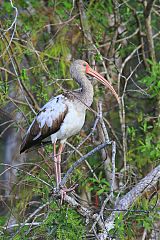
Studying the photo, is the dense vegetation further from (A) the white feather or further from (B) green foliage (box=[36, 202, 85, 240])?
(B) green foliage (box=[36, 202, 85, 240])

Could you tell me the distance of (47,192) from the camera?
6.33 m

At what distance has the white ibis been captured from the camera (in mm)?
7207

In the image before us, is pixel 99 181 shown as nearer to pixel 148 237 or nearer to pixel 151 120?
pixel 148 237

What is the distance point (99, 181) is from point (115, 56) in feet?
5.37

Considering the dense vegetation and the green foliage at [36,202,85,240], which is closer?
the green foliage at [36,202,85,240]

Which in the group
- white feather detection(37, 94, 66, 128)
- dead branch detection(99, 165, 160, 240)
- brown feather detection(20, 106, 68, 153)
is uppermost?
white feather detection(37, 94, 66, 128)

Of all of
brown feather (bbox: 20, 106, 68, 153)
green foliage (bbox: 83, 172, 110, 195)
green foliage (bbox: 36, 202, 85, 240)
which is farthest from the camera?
green foliage (bbox: 83, 172, 110, 195)

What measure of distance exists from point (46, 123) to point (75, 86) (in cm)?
192

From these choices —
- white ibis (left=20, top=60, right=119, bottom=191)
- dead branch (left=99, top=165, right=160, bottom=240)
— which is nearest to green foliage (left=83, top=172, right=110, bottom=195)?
white ibis (left=20, top=60, right=119, bottom=191)

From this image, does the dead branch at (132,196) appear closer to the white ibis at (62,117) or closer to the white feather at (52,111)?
the white ibis at (62,117)

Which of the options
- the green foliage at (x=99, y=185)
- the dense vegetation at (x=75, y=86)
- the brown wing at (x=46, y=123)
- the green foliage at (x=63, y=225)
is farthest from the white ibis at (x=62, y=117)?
the green foliage at (x=63, y=225)

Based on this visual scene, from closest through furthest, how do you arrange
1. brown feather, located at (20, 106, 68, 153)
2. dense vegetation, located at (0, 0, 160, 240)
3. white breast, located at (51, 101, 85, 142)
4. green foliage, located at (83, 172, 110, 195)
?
white breast, located at (51, 101, 85, 142)
brown feather, located at (20, 106, 68, 153)
green foliage, located at (83, 172, 110, 195)
dense vegetation, located at (0, 0, 160, 240)

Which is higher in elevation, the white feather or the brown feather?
the white feather

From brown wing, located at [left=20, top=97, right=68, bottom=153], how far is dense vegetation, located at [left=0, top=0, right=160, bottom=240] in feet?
0.39
